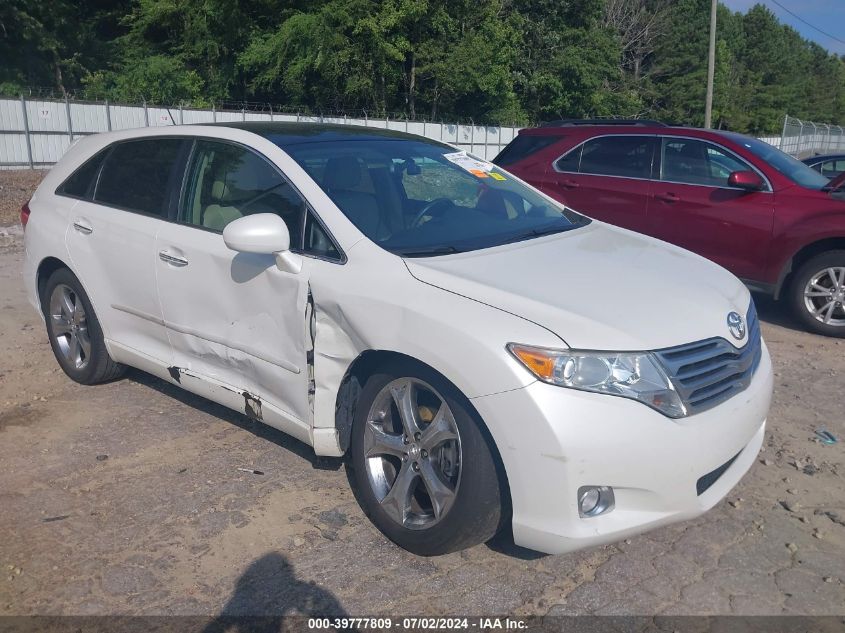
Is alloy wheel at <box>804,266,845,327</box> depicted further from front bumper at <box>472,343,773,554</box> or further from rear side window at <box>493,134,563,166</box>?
front bumper at <box>472,343,773,554</box>

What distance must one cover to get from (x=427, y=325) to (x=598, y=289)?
718mm

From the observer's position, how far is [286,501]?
3711mm

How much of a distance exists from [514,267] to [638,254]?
80 centimetres

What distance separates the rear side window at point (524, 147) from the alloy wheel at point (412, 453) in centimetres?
559

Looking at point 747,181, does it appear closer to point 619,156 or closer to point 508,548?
point 619,156

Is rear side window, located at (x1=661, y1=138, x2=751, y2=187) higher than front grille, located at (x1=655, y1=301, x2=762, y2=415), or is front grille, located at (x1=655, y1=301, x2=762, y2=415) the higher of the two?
rear side window, located at (x1=661, y1=138, x2=751, y2=187)

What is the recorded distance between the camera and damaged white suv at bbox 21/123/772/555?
2.79 metres

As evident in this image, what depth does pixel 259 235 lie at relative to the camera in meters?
3.40

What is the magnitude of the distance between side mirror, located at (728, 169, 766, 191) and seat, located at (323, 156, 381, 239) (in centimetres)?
419

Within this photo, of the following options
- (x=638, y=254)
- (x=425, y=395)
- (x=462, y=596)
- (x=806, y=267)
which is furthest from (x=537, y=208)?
(x=806, y=267)

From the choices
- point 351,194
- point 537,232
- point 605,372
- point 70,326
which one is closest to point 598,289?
point 605,372

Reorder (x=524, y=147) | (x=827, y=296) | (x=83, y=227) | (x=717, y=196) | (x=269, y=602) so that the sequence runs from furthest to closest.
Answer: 1. (x=524, y=147)
2. (x=717, y=196)
3. (x=827, y=296)
4. (x=83, y=227)
5. (x=269, y=602)

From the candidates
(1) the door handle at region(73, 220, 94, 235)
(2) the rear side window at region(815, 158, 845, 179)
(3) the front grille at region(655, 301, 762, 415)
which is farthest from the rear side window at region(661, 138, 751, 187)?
(2) the rear side window at region(815, 158, 845, 179)

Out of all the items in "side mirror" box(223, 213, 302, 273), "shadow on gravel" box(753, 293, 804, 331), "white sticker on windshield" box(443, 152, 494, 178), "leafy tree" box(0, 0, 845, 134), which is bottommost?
"shadow on gravel" box(753, 293, 804, 331)
